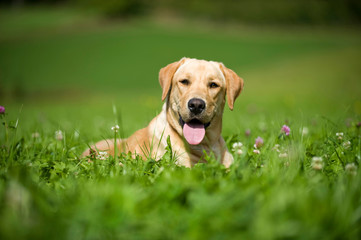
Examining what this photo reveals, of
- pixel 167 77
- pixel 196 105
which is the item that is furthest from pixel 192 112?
pixel 167 77

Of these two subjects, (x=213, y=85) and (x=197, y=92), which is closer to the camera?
(x=197, y=92)

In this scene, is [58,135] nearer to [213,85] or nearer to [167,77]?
[167,77]

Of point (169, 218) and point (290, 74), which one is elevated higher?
point (290, 74)

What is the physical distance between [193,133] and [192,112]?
255 mm

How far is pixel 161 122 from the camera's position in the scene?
3617mm

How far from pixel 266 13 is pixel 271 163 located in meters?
52.7

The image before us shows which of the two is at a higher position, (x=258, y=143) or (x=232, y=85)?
(x=232, y=85)

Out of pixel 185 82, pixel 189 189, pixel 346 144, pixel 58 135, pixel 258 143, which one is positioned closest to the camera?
pixel 189 189

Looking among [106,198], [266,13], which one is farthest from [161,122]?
[266,13]

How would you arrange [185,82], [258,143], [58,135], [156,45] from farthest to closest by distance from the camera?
[156,45], [58,135], [185,82], [258,143]

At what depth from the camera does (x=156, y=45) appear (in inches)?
1607

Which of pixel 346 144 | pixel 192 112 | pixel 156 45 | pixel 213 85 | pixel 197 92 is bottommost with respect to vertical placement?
pixel 346 144

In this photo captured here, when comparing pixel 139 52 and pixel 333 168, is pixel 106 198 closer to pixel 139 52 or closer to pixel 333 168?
pixel 333 168

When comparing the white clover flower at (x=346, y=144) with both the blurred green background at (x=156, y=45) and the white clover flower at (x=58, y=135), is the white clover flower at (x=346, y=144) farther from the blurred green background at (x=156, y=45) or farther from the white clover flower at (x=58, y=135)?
the blurred green background at (x=156, y=45)
